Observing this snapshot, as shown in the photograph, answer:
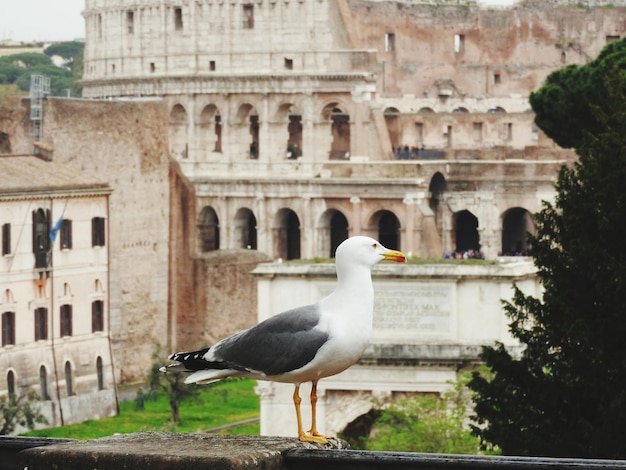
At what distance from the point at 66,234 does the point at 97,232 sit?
4.84 ft

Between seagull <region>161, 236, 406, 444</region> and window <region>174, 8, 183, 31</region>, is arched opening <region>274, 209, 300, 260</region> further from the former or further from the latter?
seagull <region>161, 236, 406, 444</region>

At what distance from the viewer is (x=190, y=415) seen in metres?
47.4

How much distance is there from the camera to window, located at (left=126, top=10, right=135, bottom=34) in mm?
76938

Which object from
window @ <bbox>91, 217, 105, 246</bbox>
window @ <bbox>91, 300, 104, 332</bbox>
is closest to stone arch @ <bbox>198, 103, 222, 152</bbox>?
window @ <bbox>91, 217, 105, 246</bbox>

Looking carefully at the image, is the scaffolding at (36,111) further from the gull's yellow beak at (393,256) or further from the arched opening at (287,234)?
the gull's yellow beak at (393,256)

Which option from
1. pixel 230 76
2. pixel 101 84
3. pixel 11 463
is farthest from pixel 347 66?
pixel 11 463

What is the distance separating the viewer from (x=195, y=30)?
2963 inches

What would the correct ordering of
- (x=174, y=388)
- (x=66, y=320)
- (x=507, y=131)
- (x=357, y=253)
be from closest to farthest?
(x=357, y=253)
(x=174, y=388)
(x=66, y=320)
(x=507, y=131)

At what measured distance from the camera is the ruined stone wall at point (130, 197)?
176 ft

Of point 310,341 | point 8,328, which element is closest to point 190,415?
point 8,328

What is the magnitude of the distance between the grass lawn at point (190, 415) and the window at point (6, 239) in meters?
3.87

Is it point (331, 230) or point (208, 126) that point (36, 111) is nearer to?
point (331, 230)

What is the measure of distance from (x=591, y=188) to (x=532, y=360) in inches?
75.2

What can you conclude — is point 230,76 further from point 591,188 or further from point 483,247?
point 591,188
